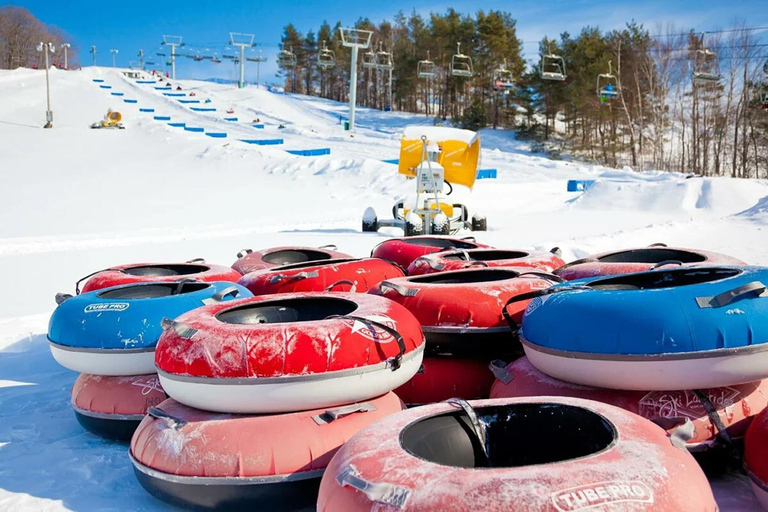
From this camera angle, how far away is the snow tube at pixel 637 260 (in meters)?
4.79

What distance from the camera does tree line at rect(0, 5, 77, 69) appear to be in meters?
78.4

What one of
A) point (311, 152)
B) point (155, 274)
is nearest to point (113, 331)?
point (155, 274)

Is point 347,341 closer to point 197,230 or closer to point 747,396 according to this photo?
point 747,396

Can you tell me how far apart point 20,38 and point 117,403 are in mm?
90848

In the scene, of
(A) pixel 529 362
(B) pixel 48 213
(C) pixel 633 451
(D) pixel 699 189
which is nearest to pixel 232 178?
(B) pixel 48 213

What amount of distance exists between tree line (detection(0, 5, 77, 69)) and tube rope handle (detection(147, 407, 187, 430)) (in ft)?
264

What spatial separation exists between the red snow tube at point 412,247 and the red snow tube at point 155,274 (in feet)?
5.09

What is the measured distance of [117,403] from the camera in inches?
163

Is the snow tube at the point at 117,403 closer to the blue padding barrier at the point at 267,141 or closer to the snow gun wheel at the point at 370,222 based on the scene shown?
the snow gun wheel at the point at 370,222

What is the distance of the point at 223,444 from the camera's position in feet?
10.4

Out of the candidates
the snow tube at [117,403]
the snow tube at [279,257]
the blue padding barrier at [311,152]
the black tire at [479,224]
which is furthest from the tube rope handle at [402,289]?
the blue padding barrier at [311,152]

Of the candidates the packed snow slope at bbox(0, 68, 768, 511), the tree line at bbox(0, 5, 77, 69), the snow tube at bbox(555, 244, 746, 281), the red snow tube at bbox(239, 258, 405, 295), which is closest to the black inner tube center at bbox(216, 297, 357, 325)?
the red snow tube at bbox(239, 258, 405, 295)

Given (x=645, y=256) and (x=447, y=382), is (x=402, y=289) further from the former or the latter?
(x=645, y=256)

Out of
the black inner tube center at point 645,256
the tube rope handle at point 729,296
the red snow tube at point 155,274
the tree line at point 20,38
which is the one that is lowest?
the red snow tube at point 155,274
